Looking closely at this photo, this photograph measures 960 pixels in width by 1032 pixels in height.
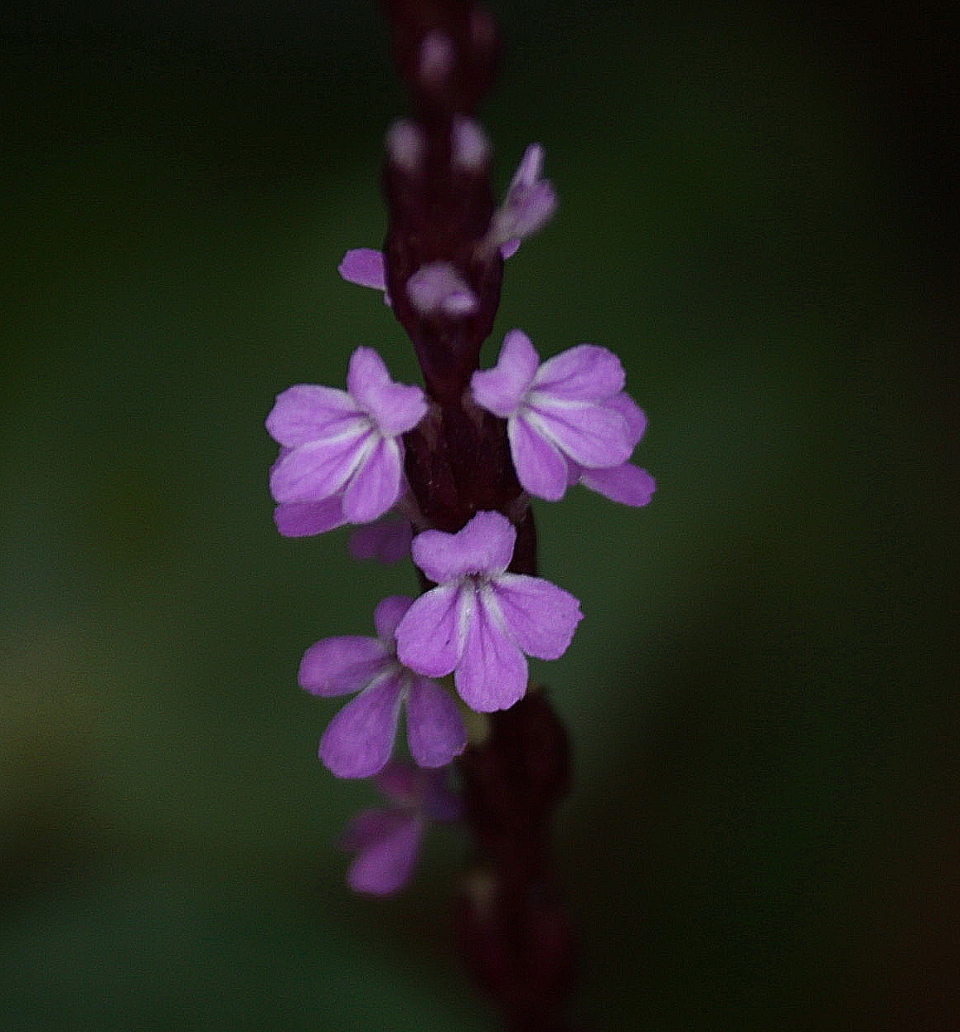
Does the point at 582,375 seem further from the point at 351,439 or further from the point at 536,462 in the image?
the point at 351,439

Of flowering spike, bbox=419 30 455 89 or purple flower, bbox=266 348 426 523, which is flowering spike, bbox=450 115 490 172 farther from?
purple flower, bbox=266 348 426 523

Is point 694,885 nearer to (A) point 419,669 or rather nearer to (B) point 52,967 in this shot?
(B) point 52,967

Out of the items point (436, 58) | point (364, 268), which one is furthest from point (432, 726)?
point (436, 58)

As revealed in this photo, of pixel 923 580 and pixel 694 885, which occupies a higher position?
pixel 923 580

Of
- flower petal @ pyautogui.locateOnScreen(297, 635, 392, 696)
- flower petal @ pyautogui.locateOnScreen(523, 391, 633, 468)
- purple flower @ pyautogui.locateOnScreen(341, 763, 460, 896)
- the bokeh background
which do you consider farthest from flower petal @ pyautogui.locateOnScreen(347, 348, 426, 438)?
the bokeh background

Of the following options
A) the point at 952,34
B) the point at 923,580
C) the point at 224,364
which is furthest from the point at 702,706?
the point at 952,34

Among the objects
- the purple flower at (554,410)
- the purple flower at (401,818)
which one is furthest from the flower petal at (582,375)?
the purple flower at (401,818)
